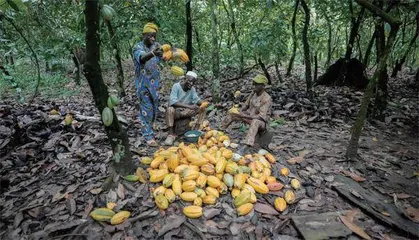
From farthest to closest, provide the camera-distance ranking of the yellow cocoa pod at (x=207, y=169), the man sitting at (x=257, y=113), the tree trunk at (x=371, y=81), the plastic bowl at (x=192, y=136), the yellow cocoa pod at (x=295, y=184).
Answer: the plastic bowl at (x=192, y=136) < the man sitting at (x=257, y=113) < the tree trunk at (x=371, y=81) < the yellow cocoa pod at (x=295, y=184) < the yellow cocoa pod at (x=207, y=169)

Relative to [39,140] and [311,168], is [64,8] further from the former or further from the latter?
[311,168]

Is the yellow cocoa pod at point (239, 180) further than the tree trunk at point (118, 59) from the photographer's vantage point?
No

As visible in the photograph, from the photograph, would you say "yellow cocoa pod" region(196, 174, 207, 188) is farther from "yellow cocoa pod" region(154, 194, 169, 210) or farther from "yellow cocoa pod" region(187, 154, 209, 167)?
"yellow cocoa pod" region(154, 194, 169, 210)

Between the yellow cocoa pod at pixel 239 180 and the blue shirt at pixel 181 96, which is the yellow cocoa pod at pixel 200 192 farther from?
the blue shirt at pixel 181 96

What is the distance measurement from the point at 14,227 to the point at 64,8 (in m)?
3.86

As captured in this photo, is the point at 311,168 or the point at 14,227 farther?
the point at 311,168

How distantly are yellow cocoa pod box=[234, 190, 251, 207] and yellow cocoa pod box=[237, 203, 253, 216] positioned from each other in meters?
0.03

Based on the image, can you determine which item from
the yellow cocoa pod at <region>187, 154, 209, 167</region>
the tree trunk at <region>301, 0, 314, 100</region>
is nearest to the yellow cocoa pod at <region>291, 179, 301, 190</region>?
the yellow cocoa pod at <region>187, 154, 209, 167</region>

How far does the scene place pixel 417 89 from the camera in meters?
7.35

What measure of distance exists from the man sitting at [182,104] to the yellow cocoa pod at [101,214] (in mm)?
1604

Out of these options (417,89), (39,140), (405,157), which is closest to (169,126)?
(39,140)

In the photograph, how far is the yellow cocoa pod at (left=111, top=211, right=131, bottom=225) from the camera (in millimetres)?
2572

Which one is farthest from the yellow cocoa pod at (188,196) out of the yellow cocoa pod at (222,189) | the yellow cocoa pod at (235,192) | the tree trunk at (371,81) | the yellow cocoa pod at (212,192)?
the tree trunk at (371,81)

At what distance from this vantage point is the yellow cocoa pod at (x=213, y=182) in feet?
9.56
